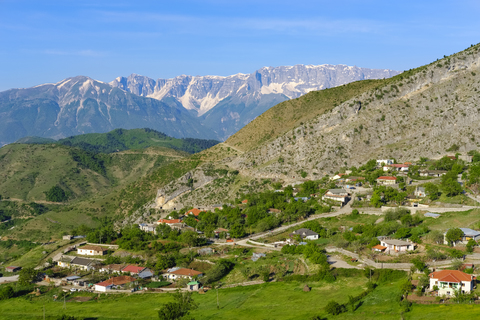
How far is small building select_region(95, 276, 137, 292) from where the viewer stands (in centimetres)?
6662

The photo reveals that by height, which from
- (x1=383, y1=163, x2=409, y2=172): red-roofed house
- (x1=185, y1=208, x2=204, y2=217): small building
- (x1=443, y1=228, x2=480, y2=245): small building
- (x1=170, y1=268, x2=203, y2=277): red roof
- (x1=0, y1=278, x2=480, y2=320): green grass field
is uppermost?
(x1=383, y1=163, x2=409, y2=172): red-roofed house

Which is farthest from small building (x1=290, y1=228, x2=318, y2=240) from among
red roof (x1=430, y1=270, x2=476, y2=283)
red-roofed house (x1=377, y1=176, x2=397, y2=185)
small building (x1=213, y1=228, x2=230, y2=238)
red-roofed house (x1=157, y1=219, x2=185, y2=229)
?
red roof (x1=430, y1=270, x2=476, y2=283)

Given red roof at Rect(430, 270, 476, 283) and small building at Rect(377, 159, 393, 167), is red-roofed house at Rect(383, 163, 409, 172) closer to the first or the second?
small building at Rect(377, 159, 393, 167)

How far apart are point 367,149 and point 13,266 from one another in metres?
77.5

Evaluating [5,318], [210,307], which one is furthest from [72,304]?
[210,307]

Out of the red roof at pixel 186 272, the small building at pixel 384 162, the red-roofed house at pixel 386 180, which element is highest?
the small building at pixel 384 162

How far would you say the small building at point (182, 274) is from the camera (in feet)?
222

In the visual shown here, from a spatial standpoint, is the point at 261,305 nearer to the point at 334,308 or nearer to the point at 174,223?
the point at 334,308

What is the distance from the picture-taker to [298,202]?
311 ft

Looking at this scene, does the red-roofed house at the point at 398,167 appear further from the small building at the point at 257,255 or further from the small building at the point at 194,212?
the small building at the point at 257,255

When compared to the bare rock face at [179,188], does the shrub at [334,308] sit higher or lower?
lower

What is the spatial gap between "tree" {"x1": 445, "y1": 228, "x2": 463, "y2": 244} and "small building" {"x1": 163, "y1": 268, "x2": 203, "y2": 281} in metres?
32.3

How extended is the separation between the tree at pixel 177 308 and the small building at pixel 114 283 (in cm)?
1184

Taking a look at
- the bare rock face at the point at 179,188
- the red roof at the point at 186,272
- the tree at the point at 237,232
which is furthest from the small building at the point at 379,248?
the bare rock face at the point at 179,188
